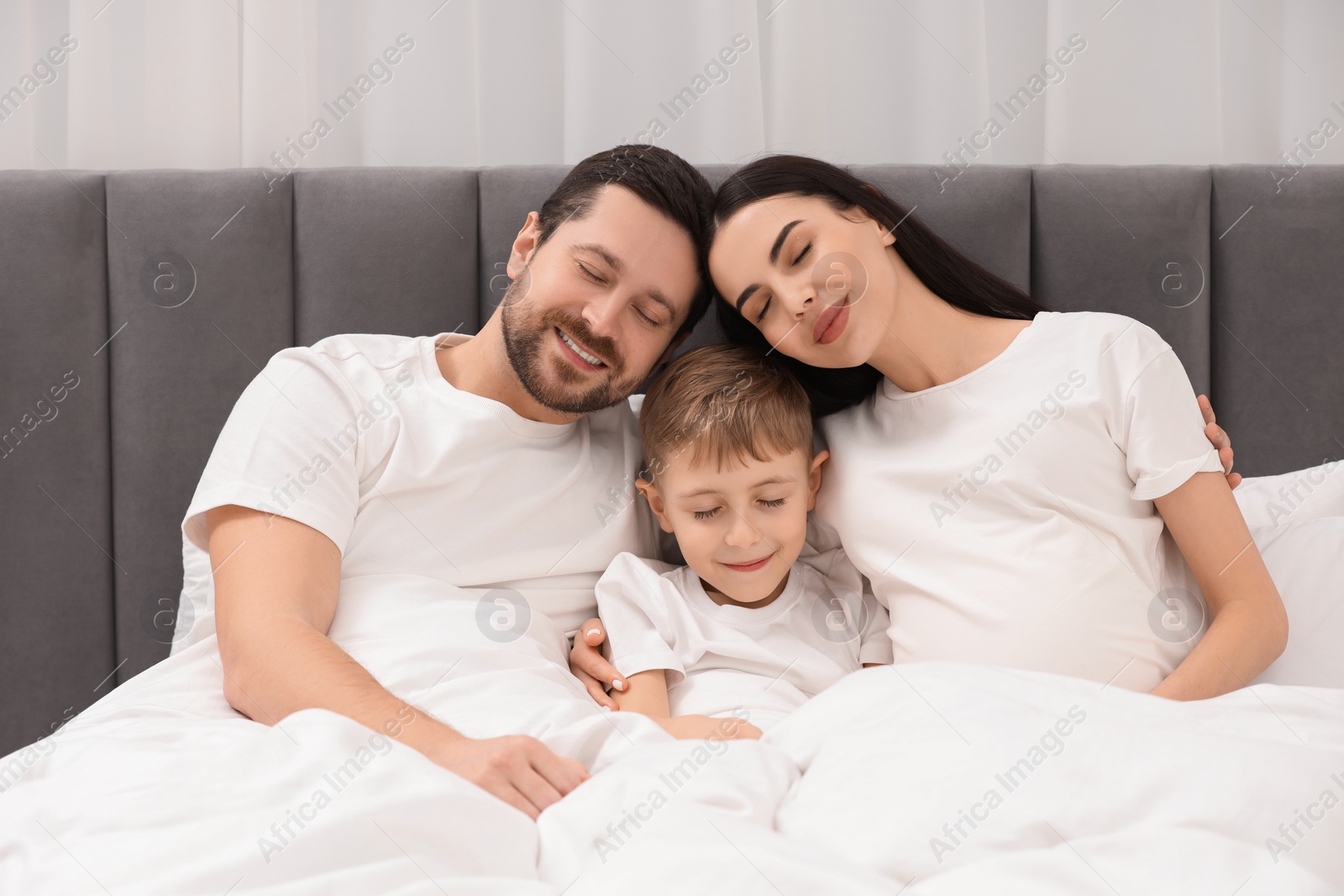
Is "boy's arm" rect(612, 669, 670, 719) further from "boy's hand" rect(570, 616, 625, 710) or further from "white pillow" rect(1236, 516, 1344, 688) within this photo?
"white pillow" rect(1236, 516, 1344, 688)

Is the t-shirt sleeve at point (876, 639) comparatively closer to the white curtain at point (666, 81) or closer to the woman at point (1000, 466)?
the woman at point (1000, 466)

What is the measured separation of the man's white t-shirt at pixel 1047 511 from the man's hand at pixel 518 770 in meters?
0.49

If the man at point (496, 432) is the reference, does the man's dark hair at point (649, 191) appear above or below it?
above

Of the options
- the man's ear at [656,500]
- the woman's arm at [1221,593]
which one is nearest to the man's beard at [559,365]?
the man's ear at [656,500]

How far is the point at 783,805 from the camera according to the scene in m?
0.79

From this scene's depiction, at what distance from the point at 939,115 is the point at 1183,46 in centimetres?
45

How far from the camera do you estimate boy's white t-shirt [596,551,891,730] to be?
1.09 meters

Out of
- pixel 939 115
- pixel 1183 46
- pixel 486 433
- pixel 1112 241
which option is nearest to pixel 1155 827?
pixel 486 433

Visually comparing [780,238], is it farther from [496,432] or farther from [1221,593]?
[1221,593]

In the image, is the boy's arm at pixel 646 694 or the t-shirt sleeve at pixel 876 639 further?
the t-shirt sleeve at pixel 876 639

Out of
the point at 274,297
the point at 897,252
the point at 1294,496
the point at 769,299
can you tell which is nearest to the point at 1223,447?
the point at 1294,496

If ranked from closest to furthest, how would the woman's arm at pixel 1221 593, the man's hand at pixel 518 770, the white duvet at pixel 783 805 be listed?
the white duvet at pixel 783 805 < the man's hand at pixel 518 770 < the woman's arm at pixel 1221 593

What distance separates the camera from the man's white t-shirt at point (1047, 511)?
104cm

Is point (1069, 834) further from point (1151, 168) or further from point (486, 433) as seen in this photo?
point (1151, 168)
